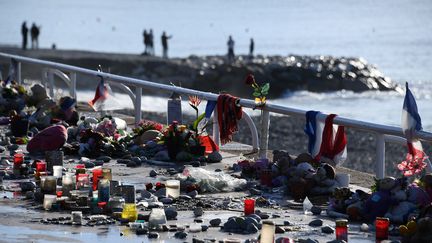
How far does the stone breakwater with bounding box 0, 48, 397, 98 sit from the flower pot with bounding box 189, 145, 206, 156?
43181mm

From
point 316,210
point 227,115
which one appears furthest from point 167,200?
point 227,115

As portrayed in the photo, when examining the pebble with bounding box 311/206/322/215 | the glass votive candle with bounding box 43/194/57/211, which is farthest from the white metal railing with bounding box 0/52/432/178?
the glass votive candle with bounding box 43/194/57/211

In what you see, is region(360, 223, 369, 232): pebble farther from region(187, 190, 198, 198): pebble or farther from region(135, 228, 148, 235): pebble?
region(187, 190, 198, 198): pebble

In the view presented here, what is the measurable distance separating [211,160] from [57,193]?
9.39 feet

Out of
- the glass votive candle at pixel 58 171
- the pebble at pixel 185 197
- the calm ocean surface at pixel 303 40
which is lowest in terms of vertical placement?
the calm ocean surface at pixel 303 40

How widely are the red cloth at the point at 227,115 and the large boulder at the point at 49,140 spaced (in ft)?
5.59

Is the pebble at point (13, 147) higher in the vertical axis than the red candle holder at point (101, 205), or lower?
higher

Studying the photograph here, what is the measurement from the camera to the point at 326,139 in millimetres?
12711

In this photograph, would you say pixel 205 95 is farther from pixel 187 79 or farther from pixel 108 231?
pixel 187 79

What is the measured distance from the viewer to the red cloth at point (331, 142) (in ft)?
41.6

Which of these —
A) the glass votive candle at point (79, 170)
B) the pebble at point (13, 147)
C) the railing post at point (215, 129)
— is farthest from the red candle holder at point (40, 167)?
the railing post at point (215, 129)

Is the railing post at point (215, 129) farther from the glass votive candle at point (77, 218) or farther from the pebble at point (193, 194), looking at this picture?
the glass votive candle at point (77, 218)

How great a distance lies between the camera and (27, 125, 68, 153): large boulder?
1447 cm

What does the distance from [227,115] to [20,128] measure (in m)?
2.86
